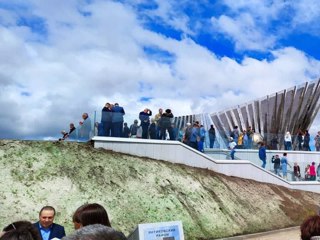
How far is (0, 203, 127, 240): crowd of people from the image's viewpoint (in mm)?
2496

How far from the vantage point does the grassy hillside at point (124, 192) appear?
1425cm

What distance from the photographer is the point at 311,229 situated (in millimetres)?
3680

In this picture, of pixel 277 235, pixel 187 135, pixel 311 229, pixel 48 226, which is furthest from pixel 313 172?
pixel 311 229

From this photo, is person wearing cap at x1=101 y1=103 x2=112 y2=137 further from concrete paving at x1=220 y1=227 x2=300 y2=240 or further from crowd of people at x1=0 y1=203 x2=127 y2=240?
crowd of people at x1=0 y1=203 x2=127 y2=240

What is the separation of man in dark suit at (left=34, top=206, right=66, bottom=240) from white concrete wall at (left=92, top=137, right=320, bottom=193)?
12212 millimetres

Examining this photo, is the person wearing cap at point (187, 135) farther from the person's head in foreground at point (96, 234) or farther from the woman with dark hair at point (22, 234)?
the person's head in foreground at point (96, 234)

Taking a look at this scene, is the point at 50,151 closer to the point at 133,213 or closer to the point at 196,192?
the point at 133,213

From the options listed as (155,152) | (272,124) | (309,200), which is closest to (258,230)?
(155,152)

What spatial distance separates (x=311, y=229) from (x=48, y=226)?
3.86 meters

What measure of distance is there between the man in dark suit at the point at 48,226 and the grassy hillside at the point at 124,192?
726 cm

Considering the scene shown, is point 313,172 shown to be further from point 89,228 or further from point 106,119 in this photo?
point 89,228

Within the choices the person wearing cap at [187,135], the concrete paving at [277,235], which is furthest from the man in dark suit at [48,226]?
→ the person wearing cap at [187,135]

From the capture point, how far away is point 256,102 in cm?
4519

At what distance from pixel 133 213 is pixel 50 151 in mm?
3910
